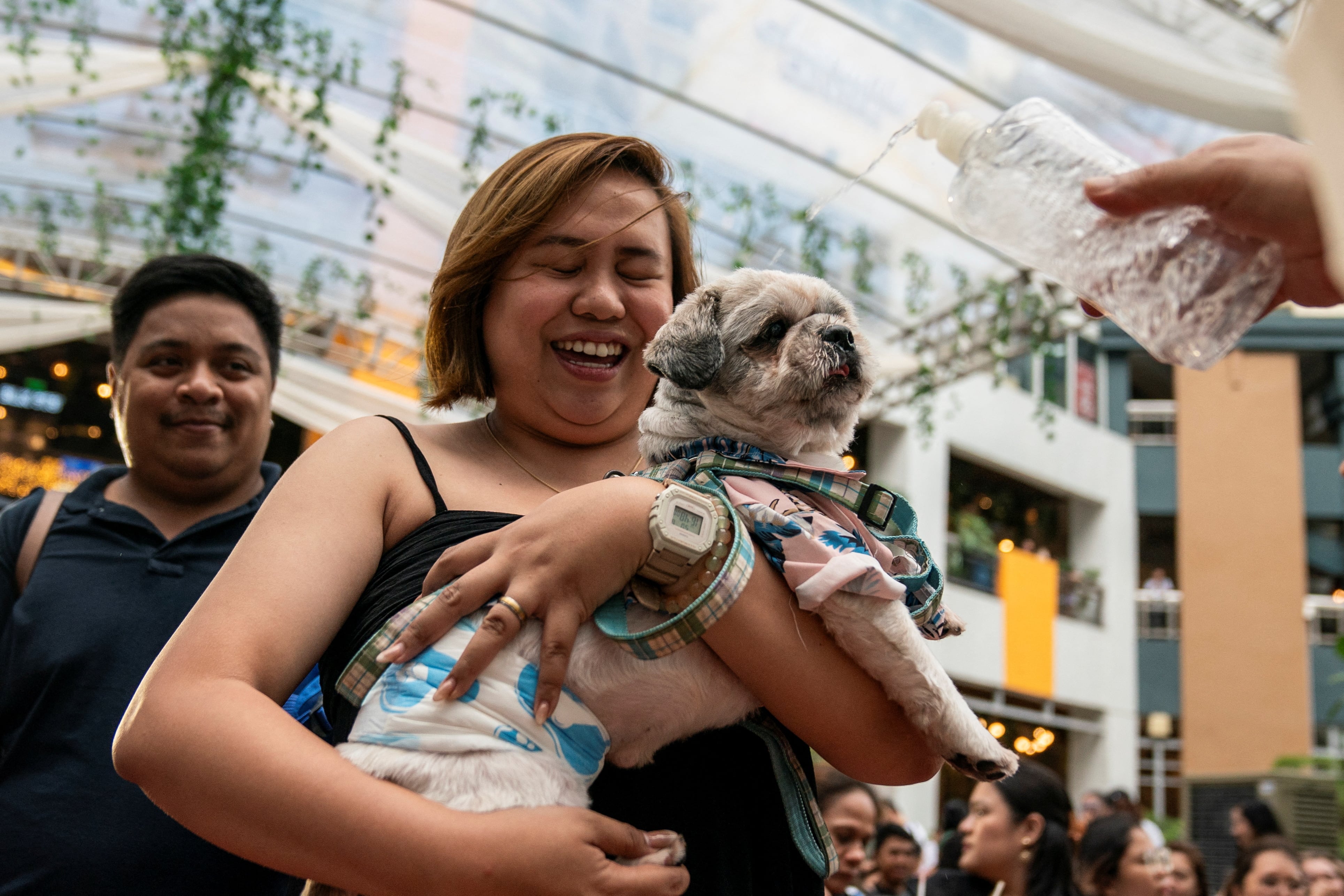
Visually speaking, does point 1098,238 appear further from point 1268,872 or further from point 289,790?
point 1268,872

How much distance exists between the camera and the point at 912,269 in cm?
1109

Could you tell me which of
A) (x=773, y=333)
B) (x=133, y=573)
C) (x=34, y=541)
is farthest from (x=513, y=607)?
(x=34, y=541)

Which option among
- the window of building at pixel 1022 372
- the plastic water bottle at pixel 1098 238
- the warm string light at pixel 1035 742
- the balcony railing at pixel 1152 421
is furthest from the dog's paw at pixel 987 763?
the balcony railing at pixel 1152 421

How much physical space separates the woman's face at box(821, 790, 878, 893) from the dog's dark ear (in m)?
3.75

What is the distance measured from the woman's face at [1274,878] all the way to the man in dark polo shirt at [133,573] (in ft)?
18.9

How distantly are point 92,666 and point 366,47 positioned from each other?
8341 millimetres

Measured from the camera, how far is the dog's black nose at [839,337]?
7.09 feet

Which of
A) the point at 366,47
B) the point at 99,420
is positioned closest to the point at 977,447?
the point at 366,47

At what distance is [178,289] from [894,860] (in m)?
5.79

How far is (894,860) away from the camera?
685cm

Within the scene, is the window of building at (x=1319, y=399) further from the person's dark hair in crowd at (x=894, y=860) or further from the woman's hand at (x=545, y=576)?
the woman's hand at (x=545, y=576)


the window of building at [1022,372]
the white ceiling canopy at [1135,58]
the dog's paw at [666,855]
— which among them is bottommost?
the dog's paw at [666,855]

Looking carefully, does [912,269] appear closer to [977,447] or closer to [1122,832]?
[1122,832]

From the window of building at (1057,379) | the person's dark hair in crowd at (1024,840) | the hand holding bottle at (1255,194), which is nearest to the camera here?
the hand holding bottle at (1255,194)
